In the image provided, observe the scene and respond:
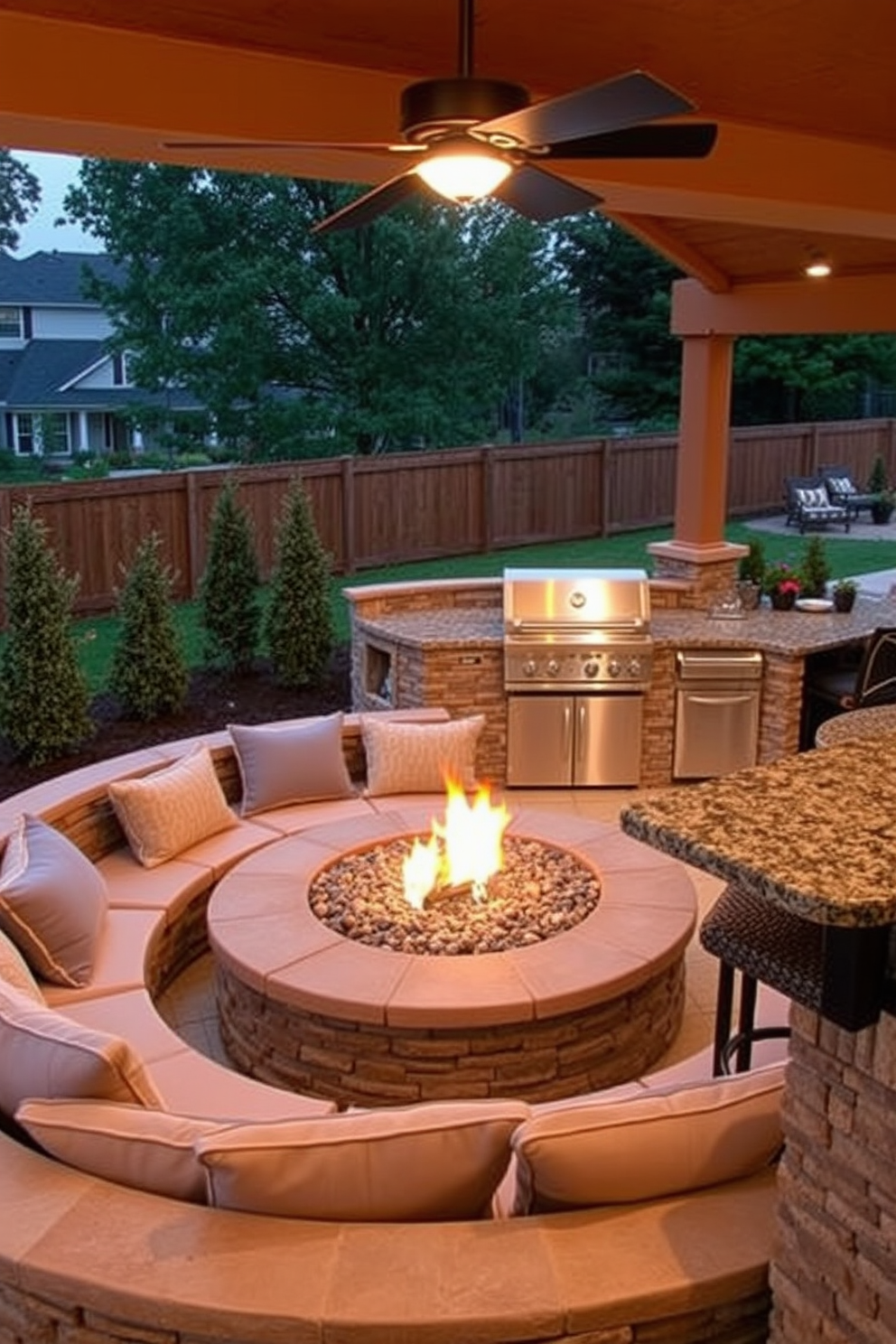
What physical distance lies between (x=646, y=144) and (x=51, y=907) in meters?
3.23

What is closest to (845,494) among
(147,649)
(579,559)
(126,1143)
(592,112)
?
(579,559)

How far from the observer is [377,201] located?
3.66m

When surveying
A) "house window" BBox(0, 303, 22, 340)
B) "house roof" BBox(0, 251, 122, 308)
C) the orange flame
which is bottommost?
the orange flame

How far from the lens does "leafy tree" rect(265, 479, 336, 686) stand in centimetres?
893

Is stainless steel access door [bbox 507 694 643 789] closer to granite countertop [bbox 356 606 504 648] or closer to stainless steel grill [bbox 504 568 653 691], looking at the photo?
stainless steel grill [bbox 504 568 653 691]

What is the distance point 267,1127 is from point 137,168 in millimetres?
15521

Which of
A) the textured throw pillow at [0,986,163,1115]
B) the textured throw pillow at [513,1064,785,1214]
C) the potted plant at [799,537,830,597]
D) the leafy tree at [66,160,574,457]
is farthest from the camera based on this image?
the leafy tree at [66,160,574,457]

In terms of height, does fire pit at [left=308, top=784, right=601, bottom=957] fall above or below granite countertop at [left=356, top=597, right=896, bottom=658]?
below

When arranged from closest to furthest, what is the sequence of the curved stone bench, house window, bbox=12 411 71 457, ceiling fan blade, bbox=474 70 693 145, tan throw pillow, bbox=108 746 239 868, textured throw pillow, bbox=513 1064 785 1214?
1. the curved stone bench
2. ceiling fan blade, bbox=474 70 693 145
3. textured throw pillow, bbox=513 1064 785 1214
4. tan throw pillow, bbox=108 746 239 868
5. house window, bbox=12 411 71 457

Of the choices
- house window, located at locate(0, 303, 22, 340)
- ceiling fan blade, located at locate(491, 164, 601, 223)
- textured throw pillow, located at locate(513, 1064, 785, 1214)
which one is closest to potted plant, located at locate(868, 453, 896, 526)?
ceiling fan blade, located at locate(491, 164, 601, 223)

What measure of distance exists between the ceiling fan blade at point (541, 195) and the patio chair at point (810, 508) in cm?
1432

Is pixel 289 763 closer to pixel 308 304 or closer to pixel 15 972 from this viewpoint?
pixel 15 972

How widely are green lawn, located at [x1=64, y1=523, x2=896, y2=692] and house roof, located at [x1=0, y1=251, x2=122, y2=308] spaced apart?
12.9 metres

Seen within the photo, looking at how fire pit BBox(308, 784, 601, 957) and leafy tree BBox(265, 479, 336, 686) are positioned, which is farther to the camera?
leafy tree BBox(265, 479, 336, 686)
